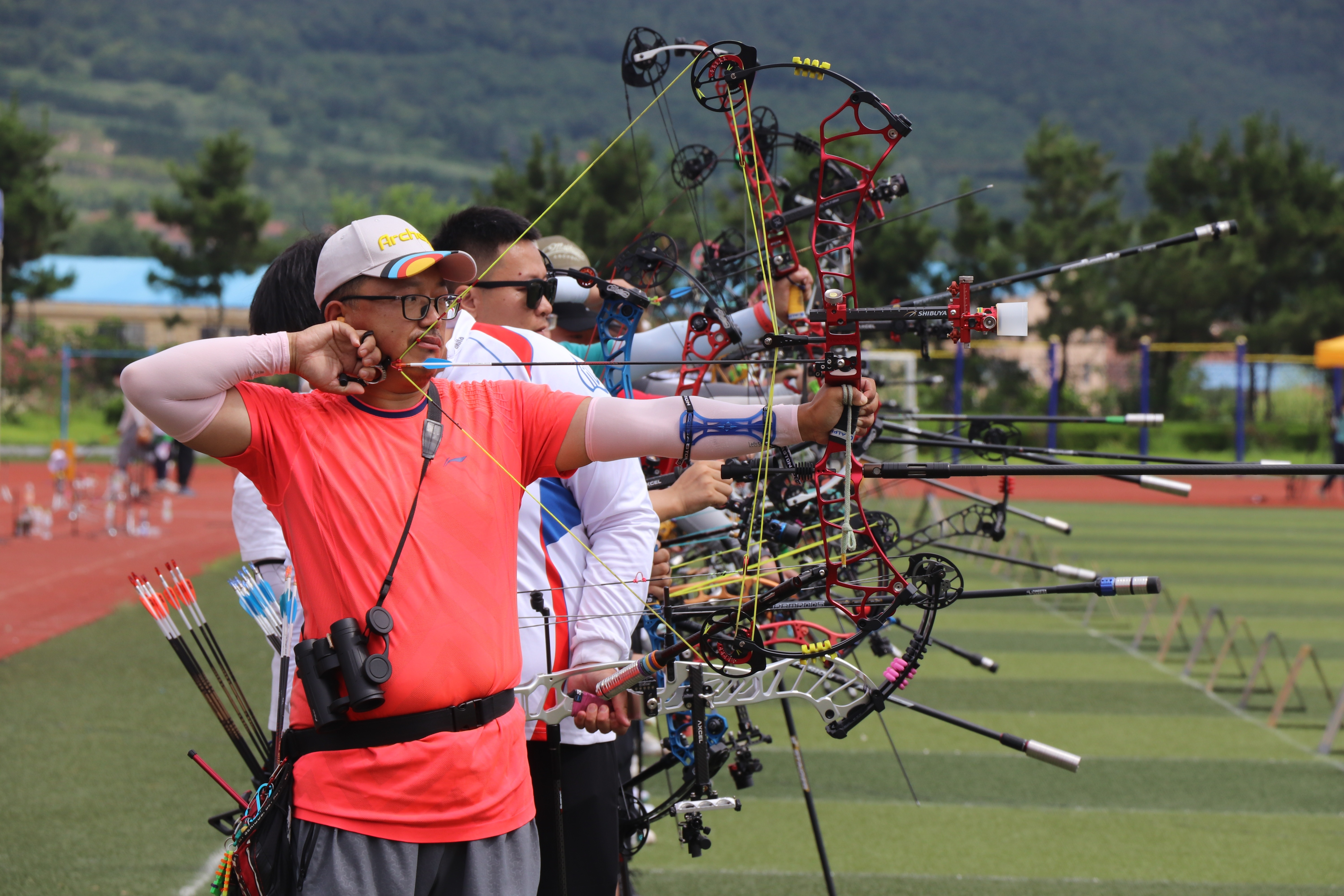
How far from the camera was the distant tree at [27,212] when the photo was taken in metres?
37.0

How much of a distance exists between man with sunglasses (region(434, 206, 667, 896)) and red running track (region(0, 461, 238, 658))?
4887 millimetres

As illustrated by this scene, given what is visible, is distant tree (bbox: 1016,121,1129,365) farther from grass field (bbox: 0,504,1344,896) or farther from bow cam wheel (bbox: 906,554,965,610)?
bow cam wheel (bbox: 906,554,965,610)

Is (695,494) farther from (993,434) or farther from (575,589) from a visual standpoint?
(993,434)

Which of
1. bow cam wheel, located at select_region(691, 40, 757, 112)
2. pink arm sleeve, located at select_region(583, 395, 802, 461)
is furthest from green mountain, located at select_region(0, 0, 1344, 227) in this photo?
pink arm sleeve, located at select_region(583, 395, 802, 461)

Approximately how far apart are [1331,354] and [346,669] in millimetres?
21027

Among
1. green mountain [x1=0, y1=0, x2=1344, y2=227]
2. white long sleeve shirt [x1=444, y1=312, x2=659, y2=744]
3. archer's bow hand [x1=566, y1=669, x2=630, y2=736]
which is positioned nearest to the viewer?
archer's bow hand [x1=566, y1=669, x2=630, y2=736]

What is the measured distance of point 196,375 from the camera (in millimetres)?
1994

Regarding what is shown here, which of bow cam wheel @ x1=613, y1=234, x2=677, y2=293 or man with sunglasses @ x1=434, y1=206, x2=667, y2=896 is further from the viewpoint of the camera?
bow cam wheel @ x1=613, y1=234, x2=677, y2=293

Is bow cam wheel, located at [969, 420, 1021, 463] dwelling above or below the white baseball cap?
below

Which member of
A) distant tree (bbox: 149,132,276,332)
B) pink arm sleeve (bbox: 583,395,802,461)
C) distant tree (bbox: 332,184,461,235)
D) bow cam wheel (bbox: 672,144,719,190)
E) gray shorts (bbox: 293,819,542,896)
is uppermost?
distant tree (bbox: 332,184,461,235)

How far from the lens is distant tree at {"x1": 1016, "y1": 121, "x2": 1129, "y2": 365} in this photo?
113 ft

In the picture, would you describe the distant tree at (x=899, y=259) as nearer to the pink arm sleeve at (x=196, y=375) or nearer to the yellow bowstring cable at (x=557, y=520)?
the yellow bowstring cable at (x=557, y=520)

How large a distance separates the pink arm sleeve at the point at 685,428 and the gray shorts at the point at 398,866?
2.22 feet

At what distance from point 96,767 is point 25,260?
37253 mm
